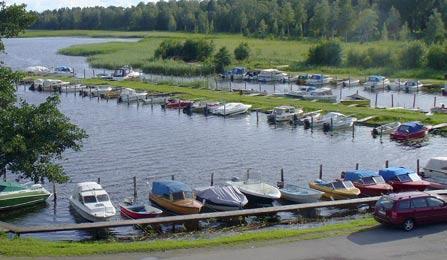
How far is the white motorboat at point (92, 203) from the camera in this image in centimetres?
4109

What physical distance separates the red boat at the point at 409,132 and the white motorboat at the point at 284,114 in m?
13.3

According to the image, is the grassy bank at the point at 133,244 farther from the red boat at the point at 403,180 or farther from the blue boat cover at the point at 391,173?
the blue boat cover at the point at 391,173

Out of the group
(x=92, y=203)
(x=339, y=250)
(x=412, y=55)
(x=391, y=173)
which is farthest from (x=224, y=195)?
(x=412, y=55)

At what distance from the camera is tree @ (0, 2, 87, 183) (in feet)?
108

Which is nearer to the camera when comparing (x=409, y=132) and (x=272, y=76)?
(x=409, y=132)

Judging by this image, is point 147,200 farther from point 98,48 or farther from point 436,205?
point 98,48

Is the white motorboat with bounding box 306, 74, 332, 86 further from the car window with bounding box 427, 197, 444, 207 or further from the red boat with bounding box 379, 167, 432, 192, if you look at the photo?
the car window with bounding box 427, 197, 444, 207

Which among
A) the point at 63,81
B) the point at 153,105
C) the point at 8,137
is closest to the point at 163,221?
the point at 8,137

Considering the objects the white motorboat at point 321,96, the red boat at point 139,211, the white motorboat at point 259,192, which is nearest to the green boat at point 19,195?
the red boat at point 139,211

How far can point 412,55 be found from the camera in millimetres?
125375

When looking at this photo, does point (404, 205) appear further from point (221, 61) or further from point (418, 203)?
point (221, 61)

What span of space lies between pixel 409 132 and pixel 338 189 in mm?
24380

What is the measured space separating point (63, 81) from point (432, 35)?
7856cm

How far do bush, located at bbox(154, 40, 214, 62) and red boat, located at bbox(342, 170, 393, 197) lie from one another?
98.0 metres
